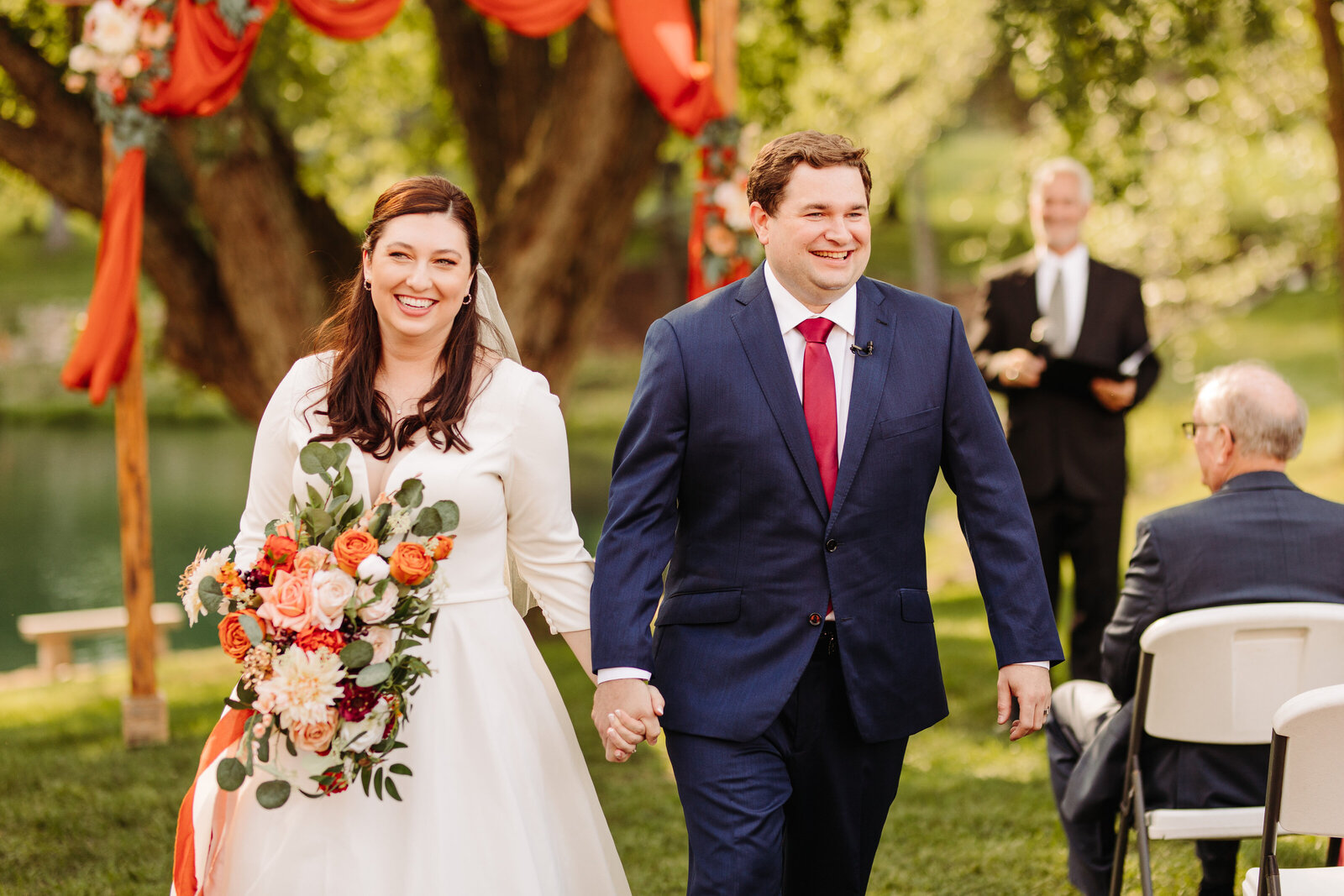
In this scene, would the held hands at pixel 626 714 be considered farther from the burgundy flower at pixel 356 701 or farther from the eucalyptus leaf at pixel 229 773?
the eucalyptus leaf at pixel 229 773

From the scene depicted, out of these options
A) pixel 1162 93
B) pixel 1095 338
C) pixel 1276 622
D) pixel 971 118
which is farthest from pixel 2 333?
pixel 1276 622

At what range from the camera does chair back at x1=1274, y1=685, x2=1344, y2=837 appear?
252 centimetres

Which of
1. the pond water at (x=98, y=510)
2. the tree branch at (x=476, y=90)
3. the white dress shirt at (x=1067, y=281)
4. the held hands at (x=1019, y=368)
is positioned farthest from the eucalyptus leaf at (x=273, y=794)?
the pond water at (x=98, y=510)

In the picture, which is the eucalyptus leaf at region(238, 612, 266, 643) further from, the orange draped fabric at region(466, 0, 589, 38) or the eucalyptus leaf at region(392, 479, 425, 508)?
the orange draped fabric at region(466, 0, 589, 38)

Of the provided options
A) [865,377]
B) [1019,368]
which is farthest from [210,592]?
[1019,368]

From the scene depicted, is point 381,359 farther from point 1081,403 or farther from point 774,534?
point 1081,403

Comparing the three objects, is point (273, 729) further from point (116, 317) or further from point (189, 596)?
point (116, 317)

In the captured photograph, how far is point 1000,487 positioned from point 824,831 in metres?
0.88

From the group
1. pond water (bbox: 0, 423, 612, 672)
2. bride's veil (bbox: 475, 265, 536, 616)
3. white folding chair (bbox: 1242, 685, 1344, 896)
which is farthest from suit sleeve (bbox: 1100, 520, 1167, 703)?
pond water (bbox: 0, 423, 612, 672)

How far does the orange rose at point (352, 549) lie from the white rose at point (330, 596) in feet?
0.09

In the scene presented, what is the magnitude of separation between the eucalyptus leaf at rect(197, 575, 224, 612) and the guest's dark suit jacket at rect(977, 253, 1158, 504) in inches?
150

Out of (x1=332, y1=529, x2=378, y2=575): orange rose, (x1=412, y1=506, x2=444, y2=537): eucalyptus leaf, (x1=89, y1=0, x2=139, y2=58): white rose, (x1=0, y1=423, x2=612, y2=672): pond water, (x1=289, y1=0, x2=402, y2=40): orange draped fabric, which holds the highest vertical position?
(x1=289, y1=0, x2=402, y2=40): orange draped fabric

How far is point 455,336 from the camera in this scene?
3064 mm

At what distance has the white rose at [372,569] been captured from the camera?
8.33 feet
